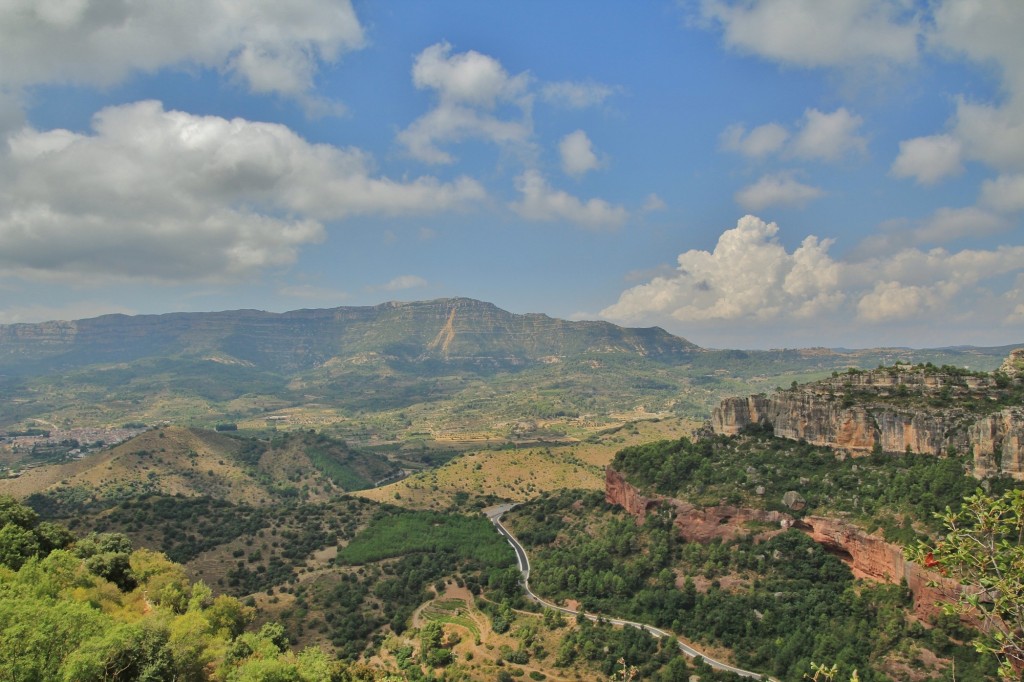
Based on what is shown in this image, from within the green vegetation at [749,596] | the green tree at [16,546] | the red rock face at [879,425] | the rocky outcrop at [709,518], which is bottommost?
the green vegetation at [749,596]

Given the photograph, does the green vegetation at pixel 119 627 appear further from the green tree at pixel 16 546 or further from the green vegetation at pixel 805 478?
the green vegetation at pixel 805 478

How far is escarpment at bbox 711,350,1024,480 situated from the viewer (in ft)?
207

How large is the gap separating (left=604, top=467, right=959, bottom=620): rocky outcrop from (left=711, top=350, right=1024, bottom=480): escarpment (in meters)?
13.9

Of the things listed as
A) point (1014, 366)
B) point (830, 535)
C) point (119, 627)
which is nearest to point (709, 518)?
point (830, 535)

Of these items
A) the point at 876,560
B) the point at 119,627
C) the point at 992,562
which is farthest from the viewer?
the point at 876,560

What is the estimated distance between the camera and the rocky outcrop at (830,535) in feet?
184

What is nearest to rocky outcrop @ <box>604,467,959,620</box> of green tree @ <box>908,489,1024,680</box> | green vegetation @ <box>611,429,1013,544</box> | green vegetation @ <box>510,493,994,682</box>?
green vegetation @ <box>510,493,994,682</box>

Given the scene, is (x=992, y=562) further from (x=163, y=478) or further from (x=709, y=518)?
(x=163, y=478)

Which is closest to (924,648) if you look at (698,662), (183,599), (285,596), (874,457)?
(698,662)

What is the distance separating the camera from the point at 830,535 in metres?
70.0

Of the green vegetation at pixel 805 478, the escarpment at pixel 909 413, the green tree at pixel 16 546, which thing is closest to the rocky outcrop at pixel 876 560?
the green vegetation at pixel 805 478

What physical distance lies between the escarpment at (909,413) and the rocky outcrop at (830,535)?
1391 cm

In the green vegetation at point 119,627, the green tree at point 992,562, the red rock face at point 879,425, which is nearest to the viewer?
the green tree at point 992,562

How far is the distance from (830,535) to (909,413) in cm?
1883
